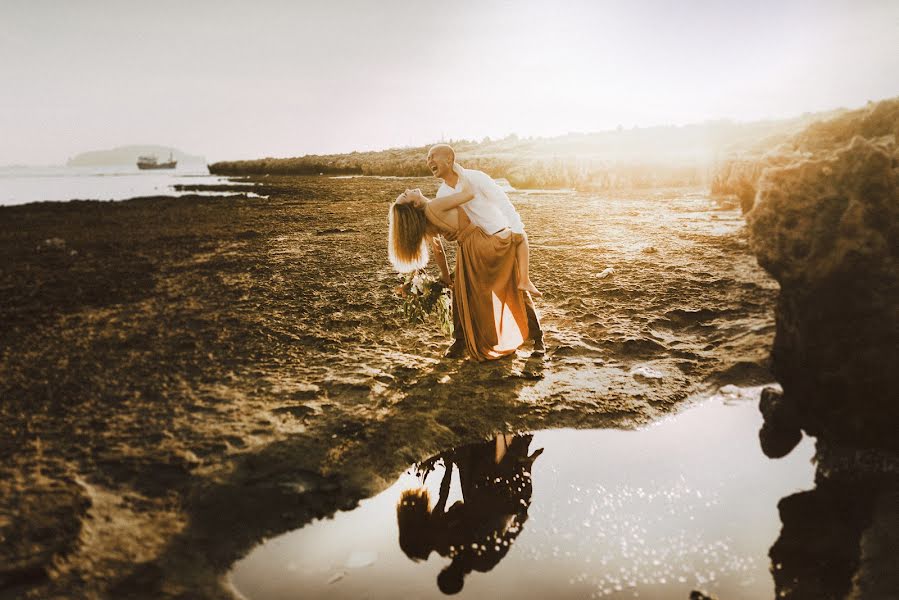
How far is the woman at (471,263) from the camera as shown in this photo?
4.28m

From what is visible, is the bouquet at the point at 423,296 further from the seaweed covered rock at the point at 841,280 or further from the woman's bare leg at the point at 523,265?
the seaweed covered rock at the point at 841,280

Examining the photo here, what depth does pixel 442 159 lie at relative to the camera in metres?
4.12

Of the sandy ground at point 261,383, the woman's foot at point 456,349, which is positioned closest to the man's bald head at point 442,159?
the woman's foot at point 456,349

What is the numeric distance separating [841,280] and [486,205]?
2.43 m

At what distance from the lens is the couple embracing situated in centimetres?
421

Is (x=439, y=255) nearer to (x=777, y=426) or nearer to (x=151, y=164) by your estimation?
(x=777, y=426)

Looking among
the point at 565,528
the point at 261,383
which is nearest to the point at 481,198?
the point at 261,383

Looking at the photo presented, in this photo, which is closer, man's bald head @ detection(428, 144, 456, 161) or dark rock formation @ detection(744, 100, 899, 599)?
dark rock formation @ detection(744, 100, 899, 599)

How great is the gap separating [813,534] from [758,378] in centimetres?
176

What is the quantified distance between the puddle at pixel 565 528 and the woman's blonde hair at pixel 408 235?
6.04 feet

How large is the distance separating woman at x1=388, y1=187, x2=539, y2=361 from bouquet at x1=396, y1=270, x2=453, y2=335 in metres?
0.16

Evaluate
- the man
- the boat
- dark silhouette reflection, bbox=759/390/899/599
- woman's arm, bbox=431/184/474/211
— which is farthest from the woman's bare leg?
the boat

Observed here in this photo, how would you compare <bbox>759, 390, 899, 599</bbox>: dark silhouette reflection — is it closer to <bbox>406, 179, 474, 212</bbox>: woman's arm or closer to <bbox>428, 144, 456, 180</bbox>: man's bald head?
<bbox>406, 179, 474, 212</bbox>: woman's arm

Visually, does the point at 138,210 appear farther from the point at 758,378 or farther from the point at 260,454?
the point at 758,378
